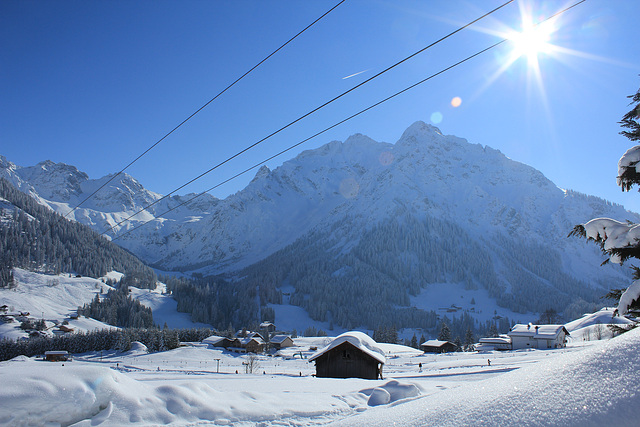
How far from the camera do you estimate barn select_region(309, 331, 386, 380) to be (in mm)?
30812

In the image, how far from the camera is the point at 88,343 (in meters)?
90.2

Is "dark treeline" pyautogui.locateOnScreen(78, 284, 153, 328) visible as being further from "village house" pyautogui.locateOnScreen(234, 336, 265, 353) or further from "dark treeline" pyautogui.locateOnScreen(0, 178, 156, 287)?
"village house" pyautogui.locateOnScreen(234, 336, 265, 353)

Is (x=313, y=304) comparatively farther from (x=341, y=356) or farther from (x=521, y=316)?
(x=341, y=356)

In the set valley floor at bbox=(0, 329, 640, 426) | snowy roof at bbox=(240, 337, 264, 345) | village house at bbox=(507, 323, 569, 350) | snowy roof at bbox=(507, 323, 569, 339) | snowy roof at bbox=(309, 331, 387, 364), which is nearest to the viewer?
valley floor at bbox=(0, 329, 640, 426)

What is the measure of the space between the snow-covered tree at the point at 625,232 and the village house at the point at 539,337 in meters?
73.7

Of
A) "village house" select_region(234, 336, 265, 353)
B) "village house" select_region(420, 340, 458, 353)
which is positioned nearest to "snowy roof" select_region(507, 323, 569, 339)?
"village house" select_region(420, 340, 458, 353)

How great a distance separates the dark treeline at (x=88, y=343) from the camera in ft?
282

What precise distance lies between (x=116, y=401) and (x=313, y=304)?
16254 cm

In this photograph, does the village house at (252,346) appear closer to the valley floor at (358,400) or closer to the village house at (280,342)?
the village house at (280,342)

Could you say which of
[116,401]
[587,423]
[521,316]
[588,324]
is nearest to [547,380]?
[587,423]

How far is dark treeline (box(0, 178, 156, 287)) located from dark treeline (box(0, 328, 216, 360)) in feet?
196

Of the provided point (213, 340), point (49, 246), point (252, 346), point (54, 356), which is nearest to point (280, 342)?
point (252, 346)

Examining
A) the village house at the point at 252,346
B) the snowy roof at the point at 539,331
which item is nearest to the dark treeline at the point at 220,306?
the village house at the point at 252,346

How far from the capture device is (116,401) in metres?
9.80
